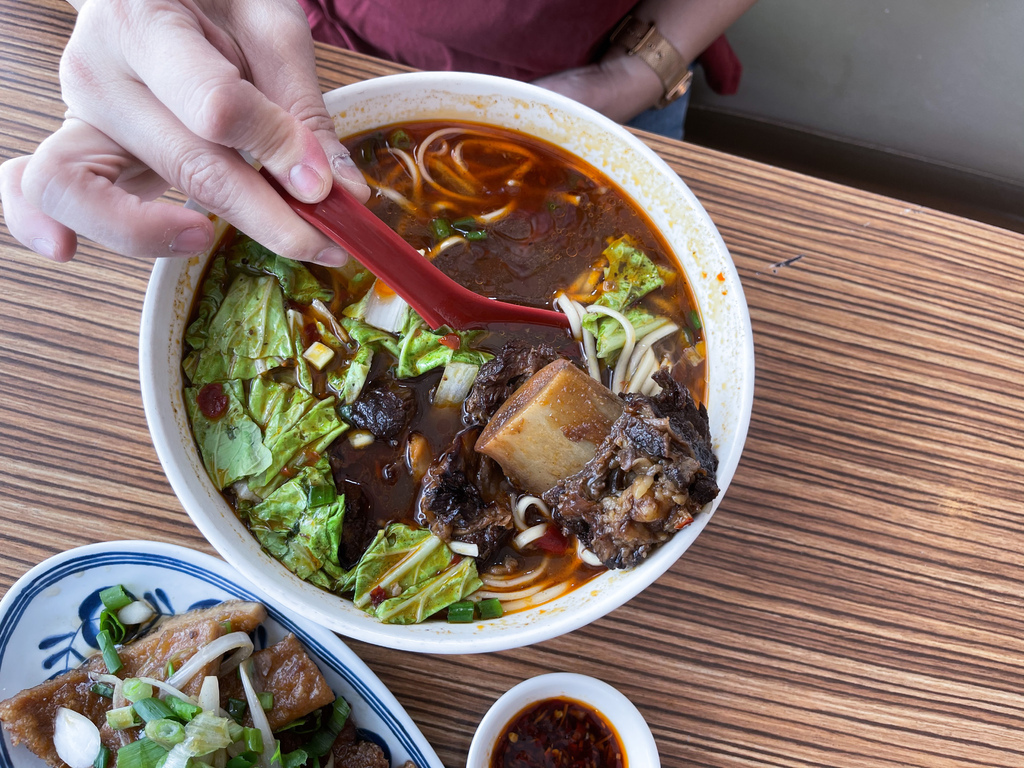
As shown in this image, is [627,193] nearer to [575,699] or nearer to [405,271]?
[405,271]

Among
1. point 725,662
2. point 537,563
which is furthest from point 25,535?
point 725,662

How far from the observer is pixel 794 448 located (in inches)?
80.7

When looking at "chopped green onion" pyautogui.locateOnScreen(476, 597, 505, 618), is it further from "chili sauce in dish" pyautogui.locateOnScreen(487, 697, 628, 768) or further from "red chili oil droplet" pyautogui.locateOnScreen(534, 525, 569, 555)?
"chili sauce in dish" pyautogui.locateOnScreen(487, 697, 628, 768)

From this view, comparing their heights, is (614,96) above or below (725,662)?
above

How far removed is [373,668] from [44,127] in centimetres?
189

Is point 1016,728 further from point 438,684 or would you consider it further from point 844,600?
point 438,684

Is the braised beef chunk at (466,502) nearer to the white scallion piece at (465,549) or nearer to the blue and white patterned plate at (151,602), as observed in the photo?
the white scallion piece at (465,549)

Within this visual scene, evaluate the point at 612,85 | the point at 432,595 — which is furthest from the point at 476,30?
the point at 432,595

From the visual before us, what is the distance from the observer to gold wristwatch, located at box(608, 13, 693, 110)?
2.51 metres

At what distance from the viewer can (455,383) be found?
1851 mm

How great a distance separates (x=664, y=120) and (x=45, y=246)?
2.24 metres

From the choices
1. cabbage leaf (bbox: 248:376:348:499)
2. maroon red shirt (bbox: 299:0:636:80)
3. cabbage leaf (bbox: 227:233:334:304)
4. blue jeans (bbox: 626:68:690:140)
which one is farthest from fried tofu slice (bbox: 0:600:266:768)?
blue jeans (bbox: 626:68:690:140)

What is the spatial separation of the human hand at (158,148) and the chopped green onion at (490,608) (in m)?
0.95

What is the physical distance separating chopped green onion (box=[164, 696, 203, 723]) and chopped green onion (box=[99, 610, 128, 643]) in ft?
0.87
